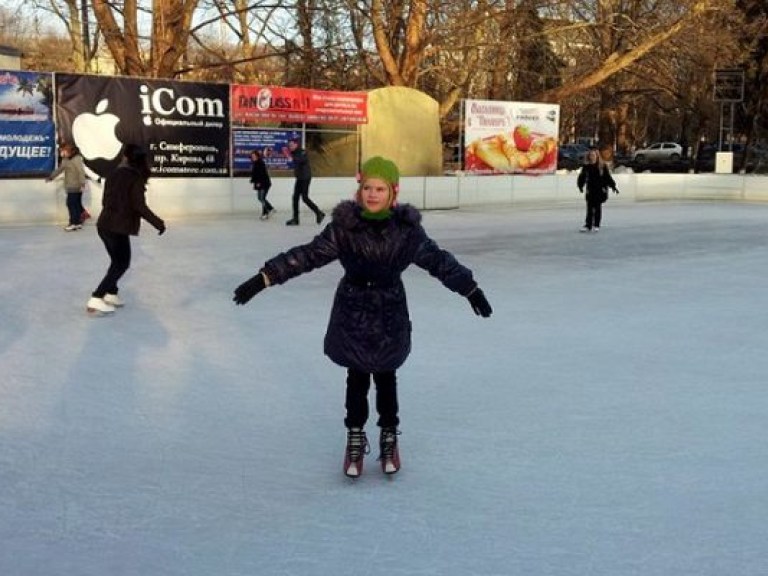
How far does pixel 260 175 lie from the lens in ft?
53.0

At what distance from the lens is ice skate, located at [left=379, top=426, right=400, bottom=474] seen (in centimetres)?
363

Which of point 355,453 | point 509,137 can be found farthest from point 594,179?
point 355,453

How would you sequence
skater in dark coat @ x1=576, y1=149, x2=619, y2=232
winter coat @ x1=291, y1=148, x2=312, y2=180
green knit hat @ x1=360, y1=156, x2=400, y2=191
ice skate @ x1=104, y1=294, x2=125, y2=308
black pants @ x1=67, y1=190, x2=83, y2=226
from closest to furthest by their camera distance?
green knit hat @ x1=360, y1=156, x2=400, y2=191
ice skate @ x1=104, y1=294, x2=125, y2=308
black pants @ x1=67, y1=190, x2=83, y2=226
skater in dark coat @ x1=576, y1=149, x2=619, y2=232
winter coat @ x1=291, y1=148, x2=312, y2=180

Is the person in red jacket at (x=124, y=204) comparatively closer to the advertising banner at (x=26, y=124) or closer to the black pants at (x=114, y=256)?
the black pants at (x=114, y=256)

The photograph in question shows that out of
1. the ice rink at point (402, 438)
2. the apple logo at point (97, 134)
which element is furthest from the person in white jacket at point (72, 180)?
the ice rink at point (402, 438)

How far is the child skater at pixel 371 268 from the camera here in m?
3.36

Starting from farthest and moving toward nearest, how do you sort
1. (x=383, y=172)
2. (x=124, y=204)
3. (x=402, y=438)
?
(x=124, y=204) < (x=402, y=438) < (x=383, y=172)

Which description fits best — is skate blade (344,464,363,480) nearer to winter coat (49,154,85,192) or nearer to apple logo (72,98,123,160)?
winter coat (49,154,85,192)

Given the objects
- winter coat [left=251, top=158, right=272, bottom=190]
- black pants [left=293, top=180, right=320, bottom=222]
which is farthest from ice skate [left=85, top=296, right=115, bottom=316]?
winter coat [left=251, top=158, right=272, bottom=190]

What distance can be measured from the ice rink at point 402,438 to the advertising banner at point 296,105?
31.3ft

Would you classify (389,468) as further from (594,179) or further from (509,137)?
(509,137)

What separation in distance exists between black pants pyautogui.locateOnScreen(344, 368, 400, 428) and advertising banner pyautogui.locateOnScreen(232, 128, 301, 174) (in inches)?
555

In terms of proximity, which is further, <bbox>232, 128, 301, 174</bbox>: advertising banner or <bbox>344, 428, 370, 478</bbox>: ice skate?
<bbox>232, 128, 301, 174</bbox>: advertising banner

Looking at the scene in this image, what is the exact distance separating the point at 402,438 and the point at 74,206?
10592mm
